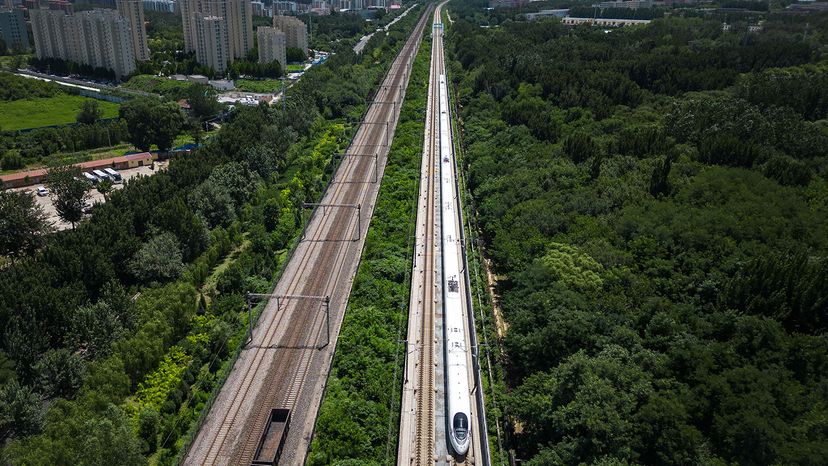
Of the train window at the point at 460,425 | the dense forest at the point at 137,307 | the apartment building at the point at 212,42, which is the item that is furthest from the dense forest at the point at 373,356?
the apartment building at the point at 212,42

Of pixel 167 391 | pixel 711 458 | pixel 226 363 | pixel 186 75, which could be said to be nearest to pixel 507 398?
pixel 711 458

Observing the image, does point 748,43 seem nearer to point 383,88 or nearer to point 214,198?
point 383,88

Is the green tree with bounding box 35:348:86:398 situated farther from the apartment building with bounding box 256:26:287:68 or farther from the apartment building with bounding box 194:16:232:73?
the apartment building with bounding box 256:26:287:68

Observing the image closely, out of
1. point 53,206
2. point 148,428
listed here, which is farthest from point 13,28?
point 148,428

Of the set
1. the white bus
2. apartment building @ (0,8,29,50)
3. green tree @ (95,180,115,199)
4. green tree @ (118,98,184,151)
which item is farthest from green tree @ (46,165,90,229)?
apartment building @ (0,8,29,50)

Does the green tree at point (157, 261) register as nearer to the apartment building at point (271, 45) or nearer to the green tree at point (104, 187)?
the green tree at point (104, 187)

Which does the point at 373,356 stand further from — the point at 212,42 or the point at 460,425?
the point at 212,42
